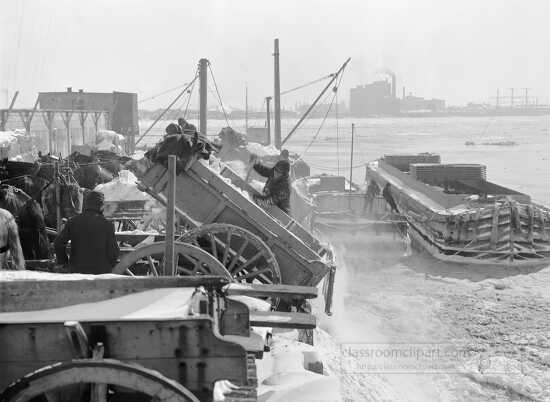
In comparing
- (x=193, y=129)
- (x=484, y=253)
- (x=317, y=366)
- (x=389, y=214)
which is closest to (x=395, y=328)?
(x=317, y=366)

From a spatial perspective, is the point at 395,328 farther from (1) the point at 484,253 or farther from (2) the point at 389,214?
(2) the point at 389,214

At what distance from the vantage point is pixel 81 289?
12.5 ft

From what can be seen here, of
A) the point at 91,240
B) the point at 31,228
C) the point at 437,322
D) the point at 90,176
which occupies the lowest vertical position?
the point at 437,322

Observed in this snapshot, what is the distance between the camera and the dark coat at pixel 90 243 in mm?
6031

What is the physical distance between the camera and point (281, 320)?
4.21 m

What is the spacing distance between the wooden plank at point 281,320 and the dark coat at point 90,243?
2.29m

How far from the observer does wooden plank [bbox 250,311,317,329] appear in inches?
164

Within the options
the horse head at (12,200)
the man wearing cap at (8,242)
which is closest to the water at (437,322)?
the man wearing cap at (8,242)

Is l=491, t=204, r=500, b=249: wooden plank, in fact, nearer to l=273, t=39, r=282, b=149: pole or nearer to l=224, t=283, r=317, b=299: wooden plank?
l=224, t=283, r=317, b=299: wooden plank

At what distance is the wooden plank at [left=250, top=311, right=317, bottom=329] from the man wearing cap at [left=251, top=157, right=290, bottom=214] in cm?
489

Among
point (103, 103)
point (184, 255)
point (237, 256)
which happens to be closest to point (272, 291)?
point (184, 255)

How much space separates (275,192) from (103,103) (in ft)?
117

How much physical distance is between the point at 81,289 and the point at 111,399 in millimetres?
673

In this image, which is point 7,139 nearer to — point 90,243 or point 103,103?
point 90,243
